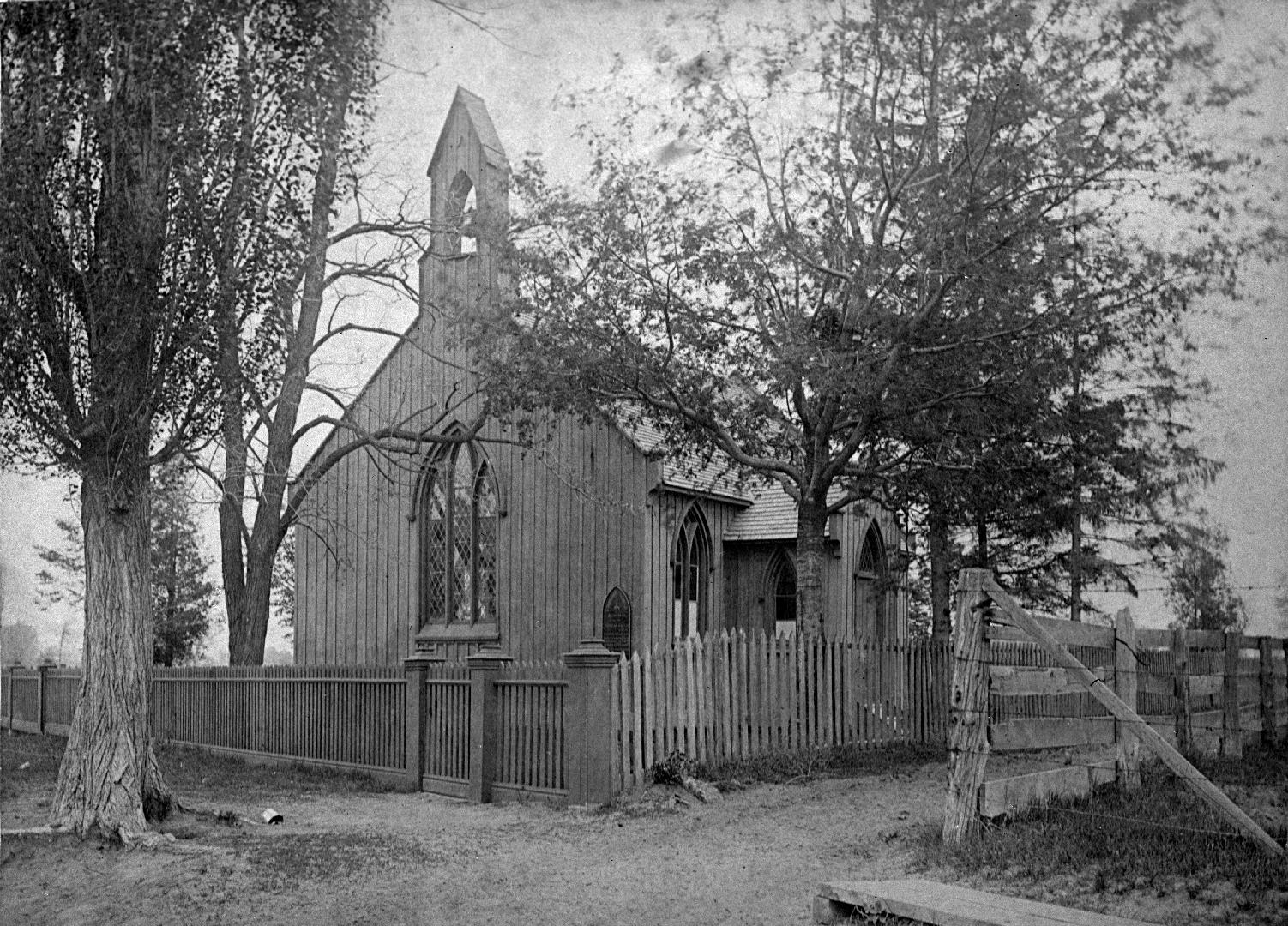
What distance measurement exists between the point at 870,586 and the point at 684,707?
12332mm

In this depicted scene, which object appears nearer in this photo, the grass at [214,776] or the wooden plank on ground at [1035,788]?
the wooden plank on ground at [1035,788]

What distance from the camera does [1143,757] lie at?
10648 mm

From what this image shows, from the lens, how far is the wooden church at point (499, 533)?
711 inches

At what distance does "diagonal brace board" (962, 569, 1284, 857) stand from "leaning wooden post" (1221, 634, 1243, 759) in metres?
4.90

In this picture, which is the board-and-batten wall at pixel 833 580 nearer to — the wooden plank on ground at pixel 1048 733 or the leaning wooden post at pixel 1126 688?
the leaning wooden post at pixel 1126 688

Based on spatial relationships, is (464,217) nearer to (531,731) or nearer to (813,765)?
(531,731)

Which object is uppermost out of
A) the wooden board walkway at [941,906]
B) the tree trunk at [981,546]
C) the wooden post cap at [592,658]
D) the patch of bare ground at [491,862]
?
the tree trunk at [981,546]

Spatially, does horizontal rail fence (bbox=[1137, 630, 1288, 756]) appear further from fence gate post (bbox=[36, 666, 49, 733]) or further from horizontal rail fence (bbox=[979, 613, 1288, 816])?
fence gate post (bbox=[36, 666, 49, 733])

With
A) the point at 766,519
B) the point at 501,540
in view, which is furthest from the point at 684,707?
the point at 766,519

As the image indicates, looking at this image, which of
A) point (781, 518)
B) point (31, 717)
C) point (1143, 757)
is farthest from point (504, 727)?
point (31, 717)

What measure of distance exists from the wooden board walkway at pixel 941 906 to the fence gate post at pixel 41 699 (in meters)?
19.4

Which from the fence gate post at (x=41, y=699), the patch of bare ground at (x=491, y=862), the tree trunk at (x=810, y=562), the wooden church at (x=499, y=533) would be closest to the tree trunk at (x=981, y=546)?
the wooden church at (x=499, y=533)

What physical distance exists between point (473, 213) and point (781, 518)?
26.0 feet

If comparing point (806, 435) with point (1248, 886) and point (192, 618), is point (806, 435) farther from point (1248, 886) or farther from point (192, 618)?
point (192, 618)
